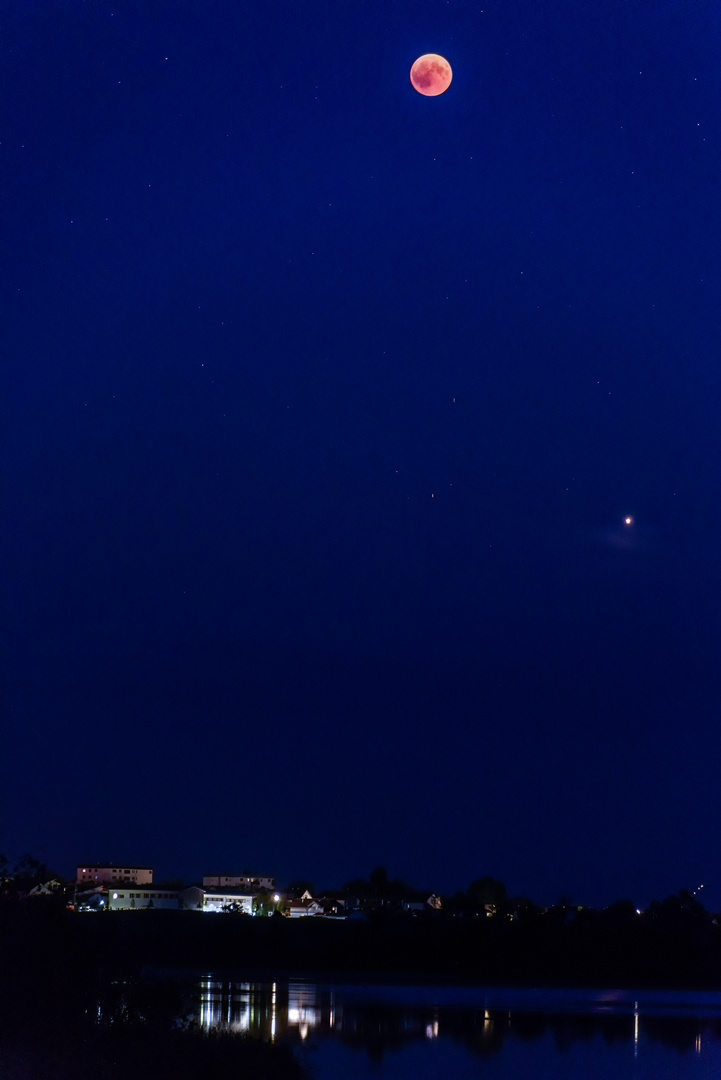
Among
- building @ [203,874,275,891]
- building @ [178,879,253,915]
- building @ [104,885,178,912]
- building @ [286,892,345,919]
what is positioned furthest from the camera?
building @ [203,874,275,891]

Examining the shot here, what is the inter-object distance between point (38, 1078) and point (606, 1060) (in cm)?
3213

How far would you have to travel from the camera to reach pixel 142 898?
137m

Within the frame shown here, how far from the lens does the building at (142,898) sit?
427 feet

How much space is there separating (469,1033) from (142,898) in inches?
3634

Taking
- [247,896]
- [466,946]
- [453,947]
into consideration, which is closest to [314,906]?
[247,896]

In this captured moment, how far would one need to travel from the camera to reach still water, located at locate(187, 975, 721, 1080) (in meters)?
41.6

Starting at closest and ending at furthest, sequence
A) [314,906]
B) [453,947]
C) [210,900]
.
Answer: [453,947], [210,900], [314,906]

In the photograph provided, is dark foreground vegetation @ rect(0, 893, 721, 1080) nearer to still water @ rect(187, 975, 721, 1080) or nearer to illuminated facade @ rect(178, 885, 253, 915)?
still water @ rect(187, 975, 721, 1080)

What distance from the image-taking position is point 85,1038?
22.3 metres

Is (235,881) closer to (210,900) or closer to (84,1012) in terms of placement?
(210,900)

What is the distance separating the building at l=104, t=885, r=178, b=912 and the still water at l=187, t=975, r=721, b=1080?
5731cm

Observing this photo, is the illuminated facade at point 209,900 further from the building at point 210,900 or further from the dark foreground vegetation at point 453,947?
the dark foreground vegetation at point 453,947

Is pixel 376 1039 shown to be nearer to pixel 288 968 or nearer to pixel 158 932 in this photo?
pixel 288 968

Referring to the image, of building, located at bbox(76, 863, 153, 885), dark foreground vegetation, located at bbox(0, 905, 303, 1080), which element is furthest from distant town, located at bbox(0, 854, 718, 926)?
dark foreground vegetation, located at bbox(0, 905, 303, 1080)
